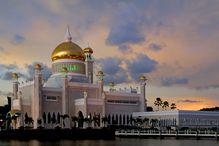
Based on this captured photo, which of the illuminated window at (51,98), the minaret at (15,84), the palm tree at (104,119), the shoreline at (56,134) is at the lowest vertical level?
the shoreline at (56,134)

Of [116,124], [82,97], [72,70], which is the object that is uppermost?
[72,70]

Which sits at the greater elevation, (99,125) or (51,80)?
(51,80)

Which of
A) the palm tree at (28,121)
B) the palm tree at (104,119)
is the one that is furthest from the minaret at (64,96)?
the palm tree at (104,119)

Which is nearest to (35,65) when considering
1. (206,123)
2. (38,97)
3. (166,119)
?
(38,97)

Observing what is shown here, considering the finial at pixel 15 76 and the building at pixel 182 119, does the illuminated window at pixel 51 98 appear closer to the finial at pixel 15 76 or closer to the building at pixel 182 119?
the finial at pixel 15 76

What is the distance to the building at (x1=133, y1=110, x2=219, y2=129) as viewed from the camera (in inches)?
3278

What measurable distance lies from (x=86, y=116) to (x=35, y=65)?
46.9 ft

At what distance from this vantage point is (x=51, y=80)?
9169 cm

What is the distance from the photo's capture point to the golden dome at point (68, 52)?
299 feet

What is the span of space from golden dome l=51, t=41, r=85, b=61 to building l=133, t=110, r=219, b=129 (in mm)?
17899

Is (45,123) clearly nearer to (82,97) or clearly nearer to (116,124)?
(82,97)

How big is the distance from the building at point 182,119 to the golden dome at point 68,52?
17.9 metres

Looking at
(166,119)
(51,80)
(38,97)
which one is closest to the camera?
(38,97)

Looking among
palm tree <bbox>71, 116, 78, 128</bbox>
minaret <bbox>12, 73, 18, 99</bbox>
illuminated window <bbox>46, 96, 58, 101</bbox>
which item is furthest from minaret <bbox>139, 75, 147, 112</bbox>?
minaret <bbox>12, 73, 18, 99</bbox>
